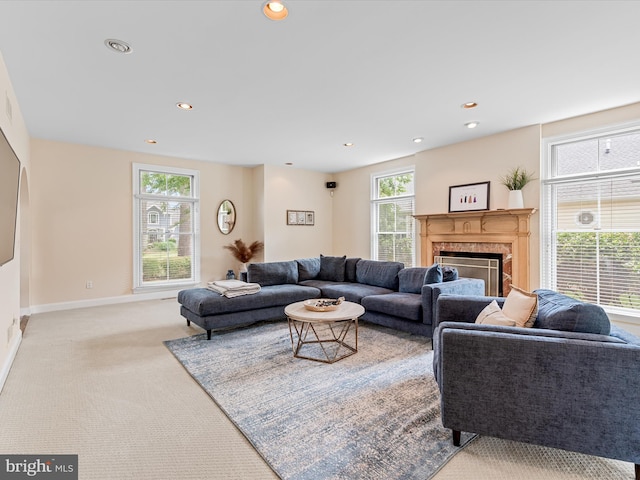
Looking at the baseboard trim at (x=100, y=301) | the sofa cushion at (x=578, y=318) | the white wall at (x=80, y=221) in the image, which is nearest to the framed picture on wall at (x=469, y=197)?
the sofa cushion at (x=578, y=318)

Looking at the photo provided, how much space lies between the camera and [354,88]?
10.6 ft

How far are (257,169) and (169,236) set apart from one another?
2.22 metres

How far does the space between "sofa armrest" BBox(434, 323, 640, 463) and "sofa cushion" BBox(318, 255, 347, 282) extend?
3505 millimetres

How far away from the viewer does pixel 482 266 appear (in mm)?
4859

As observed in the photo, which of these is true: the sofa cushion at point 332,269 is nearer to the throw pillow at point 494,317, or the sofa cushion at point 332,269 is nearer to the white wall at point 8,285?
the throw pillow at point 494,317

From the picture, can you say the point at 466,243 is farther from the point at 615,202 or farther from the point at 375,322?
the point at 375,322

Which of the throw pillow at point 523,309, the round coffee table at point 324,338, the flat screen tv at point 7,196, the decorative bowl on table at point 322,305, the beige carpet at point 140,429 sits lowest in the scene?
the beige carpet at point 140,429

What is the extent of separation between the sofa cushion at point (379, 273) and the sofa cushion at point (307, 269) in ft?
2.37

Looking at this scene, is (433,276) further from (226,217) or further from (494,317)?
(226,217)

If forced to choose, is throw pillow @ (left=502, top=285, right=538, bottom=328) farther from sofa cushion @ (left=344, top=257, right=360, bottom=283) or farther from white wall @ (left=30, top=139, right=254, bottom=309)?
white wall @ (left=30, top=139, right=254, bottom=309)

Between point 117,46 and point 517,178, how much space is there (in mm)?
4762

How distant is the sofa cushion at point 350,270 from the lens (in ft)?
17.0

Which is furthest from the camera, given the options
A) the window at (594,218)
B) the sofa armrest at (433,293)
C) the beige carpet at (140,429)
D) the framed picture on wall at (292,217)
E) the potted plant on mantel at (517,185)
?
the framed picture on wall at (292,217)

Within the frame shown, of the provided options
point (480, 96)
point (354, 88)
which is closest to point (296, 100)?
point (354, 88)
